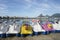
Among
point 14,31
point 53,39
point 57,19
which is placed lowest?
point 53,39

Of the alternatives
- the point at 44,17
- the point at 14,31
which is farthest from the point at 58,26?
the point at 14,31

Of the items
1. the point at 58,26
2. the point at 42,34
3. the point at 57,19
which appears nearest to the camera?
the point at 42,34

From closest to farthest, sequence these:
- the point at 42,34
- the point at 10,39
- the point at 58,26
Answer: the point at 10,39 → the point at 42,34 → the point at 58,26

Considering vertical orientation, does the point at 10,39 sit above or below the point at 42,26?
below

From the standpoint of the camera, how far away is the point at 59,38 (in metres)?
4.14

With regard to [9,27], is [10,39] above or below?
below

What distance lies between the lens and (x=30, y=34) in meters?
4.24

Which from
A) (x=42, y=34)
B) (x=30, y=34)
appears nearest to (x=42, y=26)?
(x=42, y=34)

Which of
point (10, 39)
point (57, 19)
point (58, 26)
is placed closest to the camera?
point (10, 39)

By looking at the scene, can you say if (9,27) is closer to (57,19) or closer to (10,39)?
(10,39)

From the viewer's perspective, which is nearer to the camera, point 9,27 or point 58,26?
point 9,27

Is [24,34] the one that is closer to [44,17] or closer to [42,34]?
[42,34]

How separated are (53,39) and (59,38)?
262 millimetres

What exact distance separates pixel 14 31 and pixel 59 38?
5.93 ft
